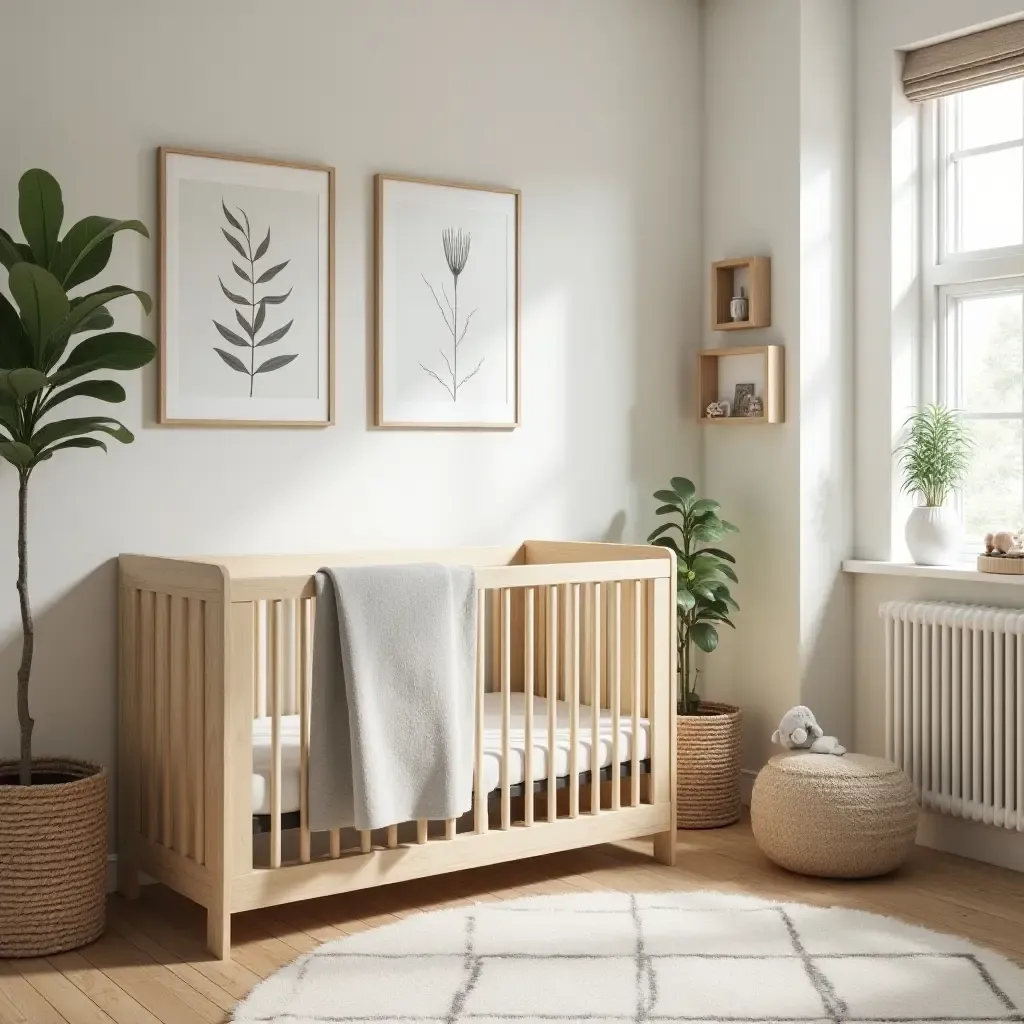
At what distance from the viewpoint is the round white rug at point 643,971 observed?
8.18 ft

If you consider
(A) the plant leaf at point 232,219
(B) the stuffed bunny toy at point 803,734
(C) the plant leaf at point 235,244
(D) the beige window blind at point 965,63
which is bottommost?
(B) the stuffed bunny toy at point 803,734

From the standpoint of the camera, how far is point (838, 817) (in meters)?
3.28

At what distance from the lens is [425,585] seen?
3.00 m

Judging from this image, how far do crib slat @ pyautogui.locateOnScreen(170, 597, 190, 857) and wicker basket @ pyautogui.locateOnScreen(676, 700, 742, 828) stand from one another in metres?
1.52

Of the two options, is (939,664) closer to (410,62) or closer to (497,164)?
(497,164)

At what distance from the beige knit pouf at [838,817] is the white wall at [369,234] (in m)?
1.07

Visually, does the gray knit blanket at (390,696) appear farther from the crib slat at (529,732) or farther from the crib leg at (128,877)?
the crib leg at (128,877)

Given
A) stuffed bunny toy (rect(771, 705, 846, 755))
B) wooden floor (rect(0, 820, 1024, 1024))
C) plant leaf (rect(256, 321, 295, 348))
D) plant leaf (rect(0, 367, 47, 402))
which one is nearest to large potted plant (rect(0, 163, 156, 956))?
plant leaf (rect(0, 367, 47, 402))

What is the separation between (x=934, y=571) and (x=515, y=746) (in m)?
1.28

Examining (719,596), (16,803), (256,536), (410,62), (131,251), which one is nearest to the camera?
(16,803)

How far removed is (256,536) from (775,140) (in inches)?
76.8

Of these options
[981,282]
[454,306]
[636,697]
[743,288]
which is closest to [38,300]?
[454,306]

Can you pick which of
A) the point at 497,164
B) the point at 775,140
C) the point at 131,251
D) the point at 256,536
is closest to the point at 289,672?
the point at 256,536

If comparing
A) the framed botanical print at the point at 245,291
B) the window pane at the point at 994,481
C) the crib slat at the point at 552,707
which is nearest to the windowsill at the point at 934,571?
the window pane at the point at 994,481
